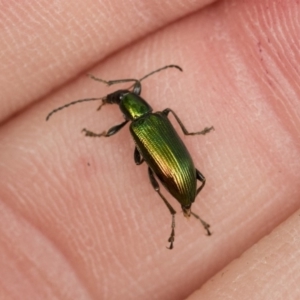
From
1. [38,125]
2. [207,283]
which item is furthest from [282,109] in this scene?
[38,125]

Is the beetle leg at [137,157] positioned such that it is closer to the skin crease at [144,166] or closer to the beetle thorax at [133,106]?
the skin crease at [144,166]

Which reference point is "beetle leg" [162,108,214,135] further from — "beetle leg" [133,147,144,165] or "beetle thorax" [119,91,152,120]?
"beetle leg" [133,147,144,165]

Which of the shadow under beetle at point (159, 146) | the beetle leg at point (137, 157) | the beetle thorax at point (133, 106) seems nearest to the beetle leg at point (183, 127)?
the shadow under beetle at point (159, 146)

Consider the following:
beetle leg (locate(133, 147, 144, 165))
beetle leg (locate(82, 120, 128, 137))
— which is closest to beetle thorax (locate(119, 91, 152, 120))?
beetle leg (locate(82, 120, 128, 137))

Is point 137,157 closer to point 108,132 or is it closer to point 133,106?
point 108,132

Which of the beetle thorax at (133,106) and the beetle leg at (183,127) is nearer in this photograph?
the beetle leg at (183,127)

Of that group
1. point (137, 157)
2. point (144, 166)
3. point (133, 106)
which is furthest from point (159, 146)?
point (133, 106)

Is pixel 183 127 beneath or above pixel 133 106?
beneath
